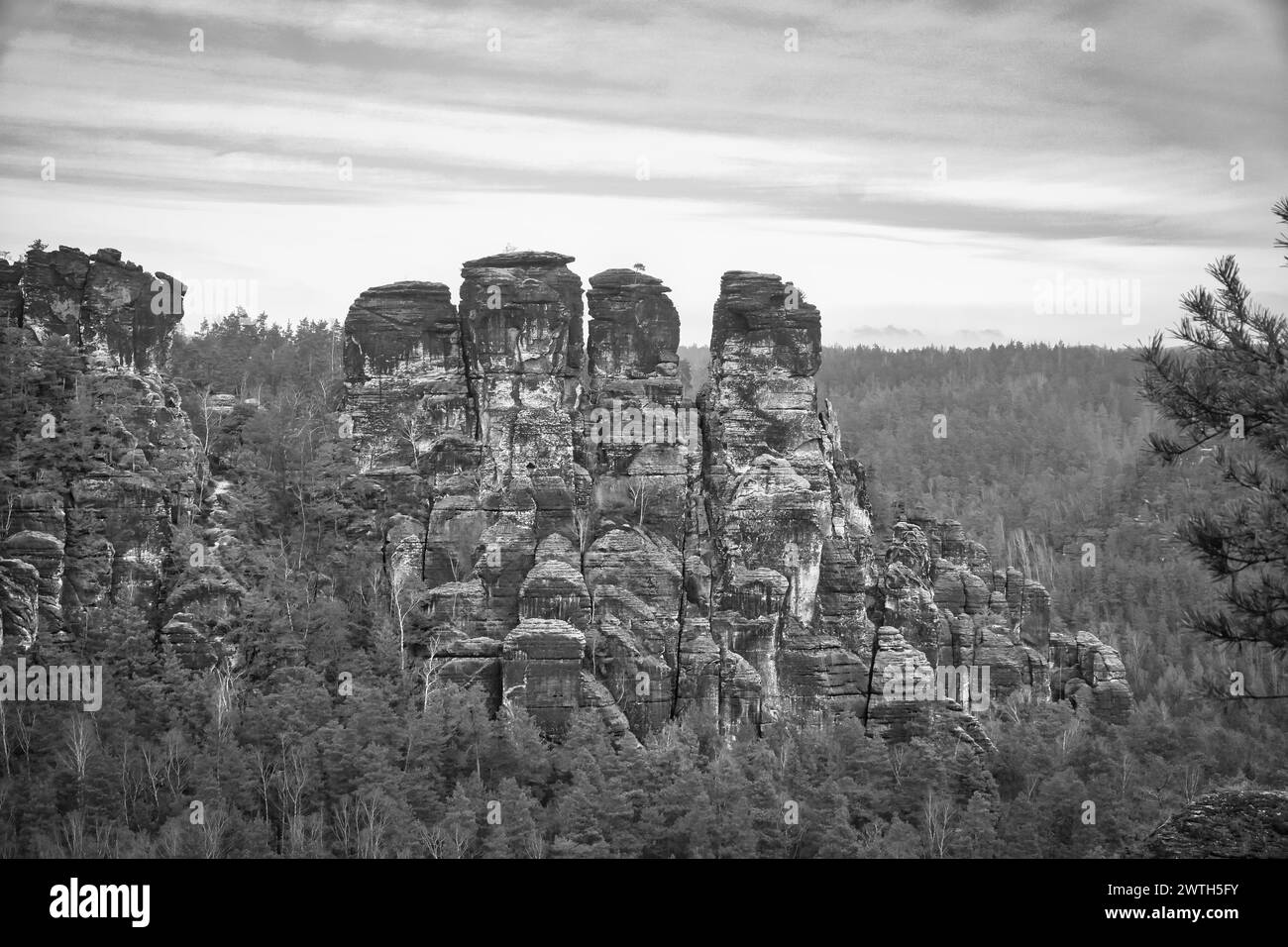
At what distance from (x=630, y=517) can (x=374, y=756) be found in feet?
50.9

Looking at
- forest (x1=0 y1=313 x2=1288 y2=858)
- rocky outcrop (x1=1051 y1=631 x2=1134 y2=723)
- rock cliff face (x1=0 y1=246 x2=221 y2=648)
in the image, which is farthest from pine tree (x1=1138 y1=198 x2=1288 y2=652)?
rocky outcrop (x1=1051 y1=631 x2=1134 y2=723)

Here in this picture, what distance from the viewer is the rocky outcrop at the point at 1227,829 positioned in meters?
17.8

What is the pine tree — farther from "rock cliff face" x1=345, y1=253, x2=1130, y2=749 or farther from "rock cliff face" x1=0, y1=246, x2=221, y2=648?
"rock cliff face" x1=0, y1=246, x2=221, y2=648

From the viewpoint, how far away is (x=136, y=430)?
45.5 metres

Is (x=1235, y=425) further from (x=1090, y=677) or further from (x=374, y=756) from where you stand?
(x=1090, y=677)

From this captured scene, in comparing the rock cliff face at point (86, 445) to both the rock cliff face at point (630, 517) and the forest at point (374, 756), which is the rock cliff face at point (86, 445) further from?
the rock cliff face at point (630, 517)

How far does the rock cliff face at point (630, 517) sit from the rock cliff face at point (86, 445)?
7.00m

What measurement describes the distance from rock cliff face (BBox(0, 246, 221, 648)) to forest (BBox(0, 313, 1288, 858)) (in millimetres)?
453

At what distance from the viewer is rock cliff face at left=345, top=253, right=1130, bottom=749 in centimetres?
4519

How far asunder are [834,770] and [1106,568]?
61692 mm

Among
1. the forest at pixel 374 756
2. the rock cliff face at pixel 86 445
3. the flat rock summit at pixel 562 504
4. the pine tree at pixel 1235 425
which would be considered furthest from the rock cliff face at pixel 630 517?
the pine tree at pixel 1235 425
